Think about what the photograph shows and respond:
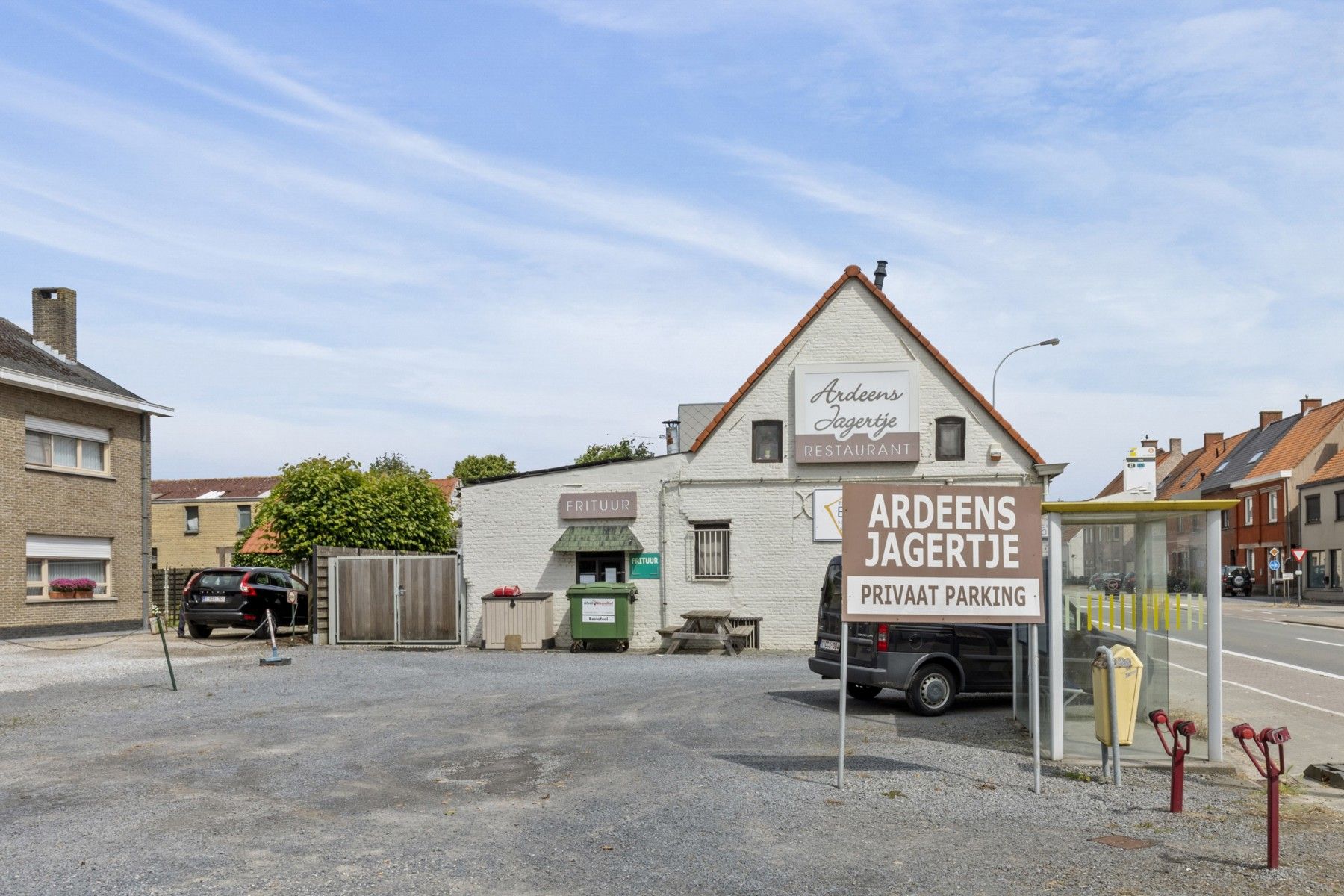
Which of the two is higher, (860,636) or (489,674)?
(860,636)

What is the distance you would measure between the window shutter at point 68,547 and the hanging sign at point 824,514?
18292 mm

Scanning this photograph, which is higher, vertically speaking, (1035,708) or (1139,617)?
(1139,617)

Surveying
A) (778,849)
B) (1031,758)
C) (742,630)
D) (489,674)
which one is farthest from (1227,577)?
(778,849)

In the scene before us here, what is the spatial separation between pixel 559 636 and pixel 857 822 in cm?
1778

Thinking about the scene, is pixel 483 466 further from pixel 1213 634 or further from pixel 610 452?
pixel 1213 634

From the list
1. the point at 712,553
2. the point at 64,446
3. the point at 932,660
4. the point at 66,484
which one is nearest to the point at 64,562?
the point at 66,484

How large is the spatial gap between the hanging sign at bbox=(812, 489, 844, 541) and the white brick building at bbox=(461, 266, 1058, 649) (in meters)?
0.12

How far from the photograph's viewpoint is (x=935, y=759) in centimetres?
1085

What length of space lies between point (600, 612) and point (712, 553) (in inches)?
111

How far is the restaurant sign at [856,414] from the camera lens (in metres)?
25.5

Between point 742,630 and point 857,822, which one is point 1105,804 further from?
point 742,630

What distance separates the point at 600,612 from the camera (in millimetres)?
24438

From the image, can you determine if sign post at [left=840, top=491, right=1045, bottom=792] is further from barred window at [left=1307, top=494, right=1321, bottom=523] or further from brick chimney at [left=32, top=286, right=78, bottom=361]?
barred window at [left=1307, top=494, right=1321, bottom=523]

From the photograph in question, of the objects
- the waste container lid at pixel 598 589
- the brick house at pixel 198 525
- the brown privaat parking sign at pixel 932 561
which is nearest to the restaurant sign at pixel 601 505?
the waste container lid at pixel 598 589
